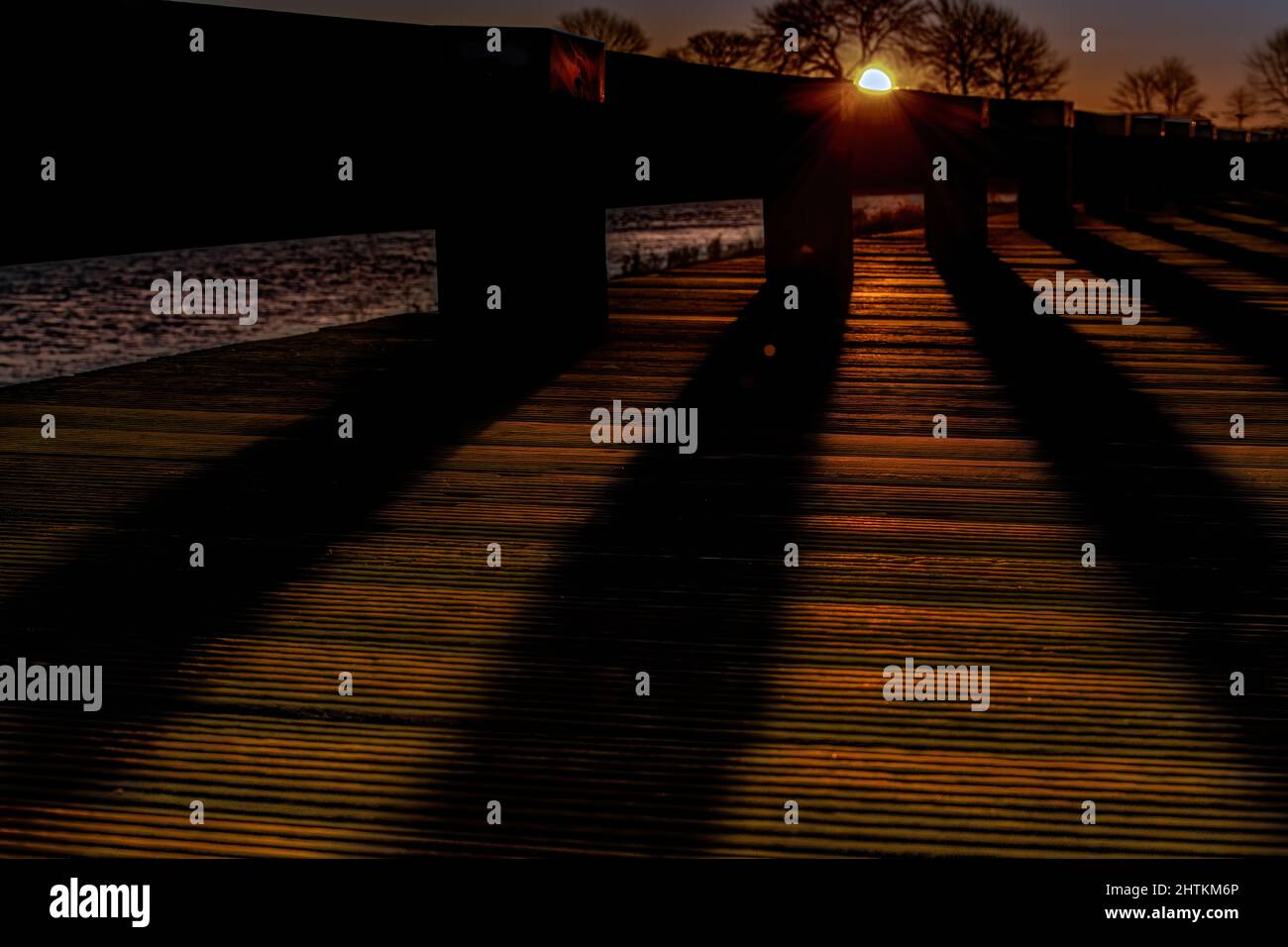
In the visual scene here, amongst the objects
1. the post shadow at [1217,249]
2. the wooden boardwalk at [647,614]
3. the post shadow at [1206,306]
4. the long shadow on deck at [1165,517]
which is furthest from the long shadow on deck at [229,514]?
the post shadow at [1217,249]

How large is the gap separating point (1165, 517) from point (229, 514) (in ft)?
7.53

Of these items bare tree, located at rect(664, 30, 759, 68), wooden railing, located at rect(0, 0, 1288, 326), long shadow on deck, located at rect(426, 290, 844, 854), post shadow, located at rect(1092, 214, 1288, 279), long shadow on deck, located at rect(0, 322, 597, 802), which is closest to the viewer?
long shadow on deck, located at rect(426, 290, 844, 854)

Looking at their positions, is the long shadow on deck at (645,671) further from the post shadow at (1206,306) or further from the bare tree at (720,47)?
the bare tree at (720,47)

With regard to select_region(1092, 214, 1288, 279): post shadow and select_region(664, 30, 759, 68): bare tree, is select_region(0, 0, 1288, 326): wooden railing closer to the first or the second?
select_region(1092, 214, 1288, 279): post shadow

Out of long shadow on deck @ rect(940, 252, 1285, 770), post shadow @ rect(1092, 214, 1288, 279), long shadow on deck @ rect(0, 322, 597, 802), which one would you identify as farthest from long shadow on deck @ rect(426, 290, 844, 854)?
post shadow @ rect(1092, 214, 1288, 279)

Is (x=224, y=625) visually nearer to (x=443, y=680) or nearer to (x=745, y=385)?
(x=443, y=680)

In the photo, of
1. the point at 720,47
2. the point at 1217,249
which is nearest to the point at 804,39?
the point at 720,47

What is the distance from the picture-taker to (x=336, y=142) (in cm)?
501

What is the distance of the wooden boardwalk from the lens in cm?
208

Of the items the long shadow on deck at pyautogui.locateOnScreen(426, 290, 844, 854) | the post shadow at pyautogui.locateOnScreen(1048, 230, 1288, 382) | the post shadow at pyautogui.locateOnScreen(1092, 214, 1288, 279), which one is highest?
the post shadow at pyautogui.locateOnScreen(1092, 214, 1288, 279)

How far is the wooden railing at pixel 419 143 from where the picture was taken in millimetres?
3930

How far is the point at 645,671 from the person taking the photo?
2.60 m

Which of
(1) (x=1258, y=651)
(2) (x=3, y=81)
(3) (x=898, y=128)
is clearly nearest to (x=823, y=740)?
(1) (x=1258, y=651)

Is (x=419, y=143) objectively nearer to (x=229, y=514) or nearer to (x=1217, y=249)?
(x=229, y=514)
